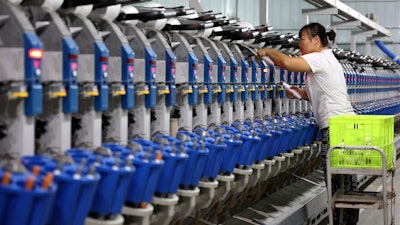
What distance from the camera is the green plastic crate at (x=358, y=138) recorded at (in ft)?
21.2

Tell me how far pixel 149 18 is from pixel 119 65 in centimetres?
69

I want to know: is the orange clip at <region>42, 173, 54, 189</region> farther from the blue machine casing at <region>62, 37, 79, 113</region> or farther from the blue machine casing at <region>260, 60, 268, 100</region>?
the blue machine casing at <region>260, 60, 268, 100</region>

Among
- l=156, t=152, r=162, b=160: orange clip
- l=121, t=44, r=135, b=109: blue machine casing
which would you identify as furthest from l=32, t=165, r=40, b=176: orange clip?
l=121, t=44, r=135, b=109: blue machine casing

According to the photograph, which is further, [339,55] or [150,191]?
[339,55]

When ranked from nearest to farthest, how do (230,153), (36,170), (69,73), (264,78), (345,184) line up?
1. (36,170)
2. (69,73)
3. (230,153)
4. (345,184)
5. (264,78)

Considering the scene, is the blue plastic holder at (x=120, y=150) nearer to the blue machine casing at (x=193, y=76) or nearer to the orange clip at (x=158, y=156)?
the orange clip at (x=158, y=156)

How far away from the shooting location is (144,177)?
4.21m

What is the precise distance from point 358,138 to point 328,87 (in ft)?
3.20

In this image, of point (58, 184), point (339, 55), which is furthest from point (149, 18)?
point (339, 55)

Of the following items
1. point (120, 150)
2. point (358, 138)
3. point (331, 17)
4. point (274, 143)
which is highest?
point (331, 17)

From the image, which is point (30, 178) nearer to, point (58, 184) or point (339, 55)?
point (58, 184)

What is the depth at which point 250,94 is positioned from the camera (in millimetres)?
7742

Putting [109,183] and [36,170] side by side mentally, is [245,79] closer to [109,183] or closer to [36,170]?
[109,183]

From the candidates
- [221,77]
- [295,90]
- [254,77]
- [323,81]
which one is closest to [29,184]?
[221,77]
